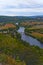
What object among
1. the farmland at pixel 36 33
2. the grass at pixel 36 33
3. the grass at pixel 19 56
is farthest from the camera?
the farmland at pixel 36 33

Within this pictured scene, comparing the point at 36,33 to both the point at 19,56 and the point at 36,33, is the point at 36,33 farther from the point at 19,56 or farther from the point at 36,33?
the point at 19,56

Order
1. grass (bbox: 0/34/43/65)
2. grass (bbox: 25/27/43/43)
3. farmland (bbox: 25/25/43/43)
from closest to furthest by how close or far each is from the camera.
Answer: grass (bbox: 0/34/43/65)
grass (bbox: 25/27/43/43)
farmland (bbox: 25/25/43/43)

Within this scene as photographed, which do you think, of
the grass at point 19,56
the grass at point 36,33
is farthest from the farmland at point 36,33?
the grass at point 19,56

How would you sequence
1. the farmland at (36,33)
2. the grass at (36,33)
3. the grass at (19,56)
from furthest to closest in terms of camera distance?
the farmland at (36,33), the grass at (36,33), the grass at (19,56)

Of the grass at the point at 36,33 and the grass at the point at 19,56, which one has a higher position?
the grass at the point at 19,56

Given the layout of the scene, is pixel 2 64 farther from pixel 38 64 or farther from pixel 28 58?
pixel 28 58

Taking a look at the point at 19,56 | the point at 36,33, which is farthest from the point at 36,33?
the point at 19,56

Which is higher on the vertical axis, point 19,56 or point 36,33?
point 19,56

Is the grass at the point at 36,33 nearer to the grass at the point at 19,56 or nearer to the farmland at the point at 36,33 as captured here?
the farmland at the point at 36,33

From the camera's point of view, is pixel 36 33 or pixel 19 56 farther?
pixel 36 33

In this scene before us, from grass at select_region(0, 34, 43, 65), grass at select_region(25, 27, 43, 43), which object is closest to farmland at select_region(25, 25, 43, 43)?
grass at select_region(25, 27, 43, 43)

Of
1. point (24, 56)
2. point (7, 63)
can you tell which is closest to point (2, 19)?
point (24, 56)

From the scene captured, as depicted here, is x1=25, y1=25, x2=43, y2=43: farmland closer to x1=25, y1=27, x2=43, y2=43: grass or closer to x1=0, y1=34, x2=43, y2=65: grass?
x1=25, y1=27, x2=43, y2=43: grass
